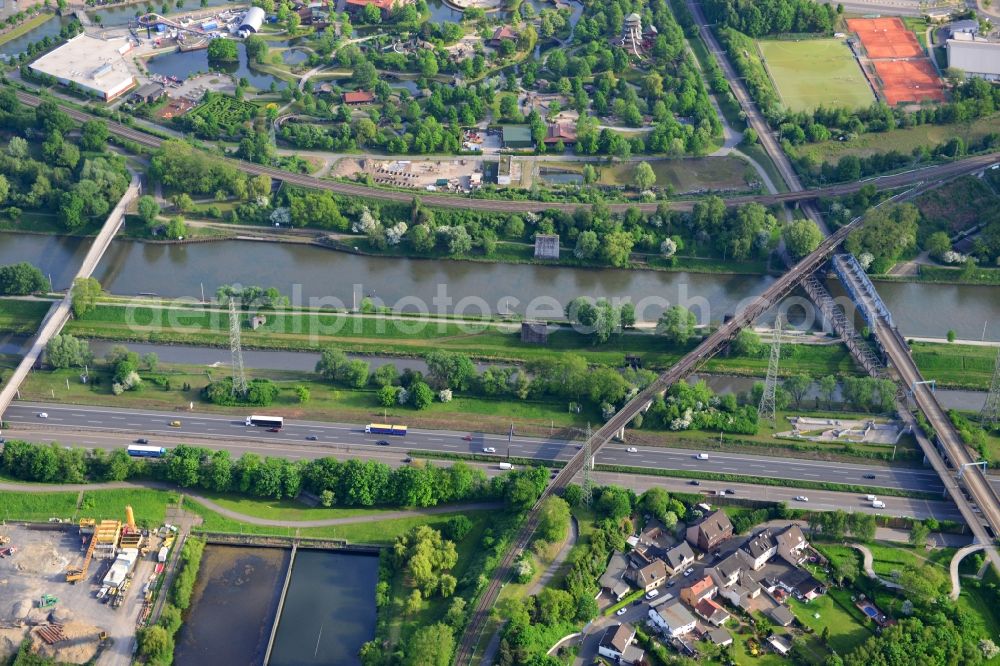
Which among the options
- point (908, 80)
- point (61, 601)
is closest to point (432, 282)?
point (61, 601)

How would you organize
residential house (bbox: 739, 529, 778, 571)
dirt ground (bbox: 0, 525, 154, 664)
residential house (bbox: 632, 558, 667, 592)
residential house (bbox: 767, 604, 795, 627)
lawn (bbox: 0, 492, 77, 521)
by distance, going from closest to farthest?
dirt ground (bbox: 0, 525, 154, 664), residential house (bbox: 767, 604, 795, 627), residential house (bbox: 632, 558, 667, 592), residential house (bbox: 739, 529, 778, 571), lawn (bbox: 0, 492, 77, 521)

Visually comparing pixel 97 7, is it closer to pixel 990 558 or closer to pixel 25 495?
pixel 25 495

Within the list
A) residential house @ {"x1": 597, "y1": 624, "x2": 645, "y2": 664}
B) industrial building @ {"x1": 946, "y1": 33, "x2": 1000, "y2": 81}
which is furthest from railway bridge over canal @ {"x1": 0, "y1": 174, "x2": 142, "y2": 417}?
industrial building @ {"x1": 946, "y1": 33, "x2": 1000, "y2": 81}

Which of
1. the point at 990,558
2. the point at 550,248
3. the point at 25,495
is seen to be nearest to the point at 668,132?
the point at 550,248

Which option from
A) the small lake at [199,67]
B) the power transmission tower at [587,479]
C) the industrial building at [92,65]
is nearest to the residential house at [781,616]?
the power transmission tower at [587,479]

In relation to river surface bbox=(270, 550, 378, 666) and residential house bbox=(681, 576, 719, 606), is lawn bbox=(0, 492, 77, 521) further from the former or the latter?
residential house bbox=(681, 576, 719, 606)
